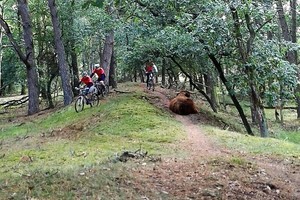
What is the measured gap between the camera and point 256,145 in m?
13.6

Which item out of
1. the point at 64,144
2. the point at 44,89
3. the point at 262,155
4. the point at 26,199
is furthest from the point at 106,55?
the point at 26,199

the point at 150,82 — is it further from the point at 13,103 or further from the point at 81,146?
the point at 13,103

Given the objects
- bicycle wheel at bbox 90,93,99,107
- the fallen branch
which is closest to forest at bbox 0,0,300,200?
bicycle wheel at bbox 90,93,99,107

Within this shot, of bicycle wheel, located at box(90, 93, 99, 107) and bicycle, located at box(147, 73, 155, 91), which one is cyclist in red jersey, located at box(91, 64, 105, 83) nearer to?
bicycle wheel, located at box(90, 93, 99, 107)

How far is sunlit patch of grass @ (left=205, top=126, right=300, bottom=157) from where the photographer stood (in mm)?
12586

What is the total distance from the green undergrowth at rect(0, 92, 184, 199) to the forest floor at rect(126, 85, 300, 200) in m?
0.73

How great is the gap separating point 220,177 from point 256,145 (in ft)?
16.6

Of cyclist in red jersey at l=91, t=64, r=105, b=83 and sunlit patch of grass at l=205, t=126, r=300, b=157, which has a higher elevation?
cyclist in red jersey at l=91, t=64, r=105, b=83

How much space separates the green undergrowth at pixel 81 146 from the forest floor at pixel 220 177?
2.40 feet

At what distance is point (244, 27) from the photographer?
682 inches

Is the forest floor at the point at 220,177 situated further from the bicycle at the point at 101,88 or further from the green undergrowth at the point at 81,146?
the bicycle at the point at 101,88

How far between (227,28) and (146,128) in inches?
174

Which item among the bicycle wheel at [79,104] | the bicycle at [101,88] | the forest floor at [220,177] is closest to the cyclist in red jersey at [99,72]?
the bicycle at [101,88]

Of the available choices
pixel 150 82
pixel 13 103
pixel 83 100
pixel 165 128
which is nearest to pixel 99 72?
pixel 83 100
